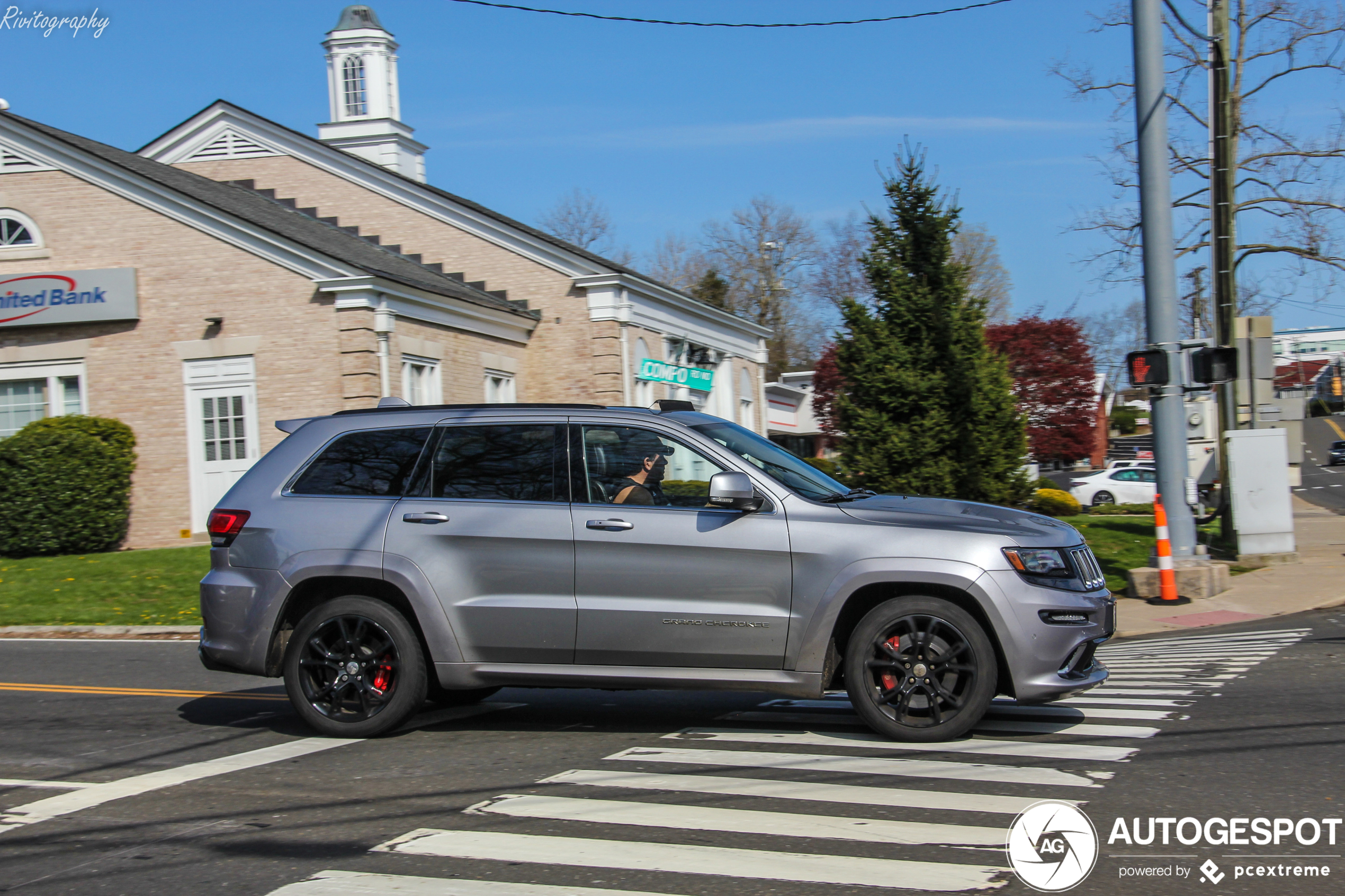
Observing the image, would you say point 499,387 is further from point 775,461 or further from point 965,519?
point 965,519

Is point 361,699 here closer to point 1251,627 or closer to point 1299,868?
point 1299,868

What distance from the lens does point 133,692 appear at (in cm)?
920

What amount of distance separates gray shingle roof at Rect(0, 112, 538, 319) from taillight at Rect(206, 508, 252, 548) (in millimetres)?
13433

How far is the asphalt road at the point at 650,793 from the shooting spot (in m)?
4.42

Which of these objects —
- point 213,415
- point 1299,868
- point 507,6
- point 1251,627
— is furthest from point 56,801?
point 213,415

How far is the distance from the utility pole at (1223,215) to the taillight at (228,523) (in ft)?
48.6

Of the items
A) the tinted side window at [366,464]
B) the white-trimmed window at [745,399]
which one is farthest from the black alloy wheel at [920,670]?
the white-trimmed window at [745,399]

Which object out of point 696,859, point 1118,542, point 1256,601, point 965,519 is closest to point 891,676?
point 965,519

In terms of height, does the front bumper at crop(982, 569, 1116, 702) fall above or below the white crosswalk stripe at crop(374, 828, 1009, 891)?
above

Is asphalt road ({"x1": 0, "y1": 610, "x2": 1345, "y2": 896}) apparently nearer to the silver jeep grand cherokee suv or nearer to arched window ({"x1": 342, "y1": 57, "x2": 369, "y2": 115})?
the silver jeep grand cherokee suv

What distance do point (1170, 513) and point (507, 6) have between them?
435 inches

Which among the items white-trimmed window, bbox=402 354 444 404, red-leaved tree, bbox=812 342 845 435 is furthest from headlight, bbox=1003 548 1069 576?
red-leaved tree, bbox=812 342 845 435

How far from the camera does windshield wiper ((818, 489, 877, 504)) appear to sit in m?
6.55

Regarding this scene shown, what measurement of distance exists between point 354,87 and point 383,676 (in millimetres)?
27264
